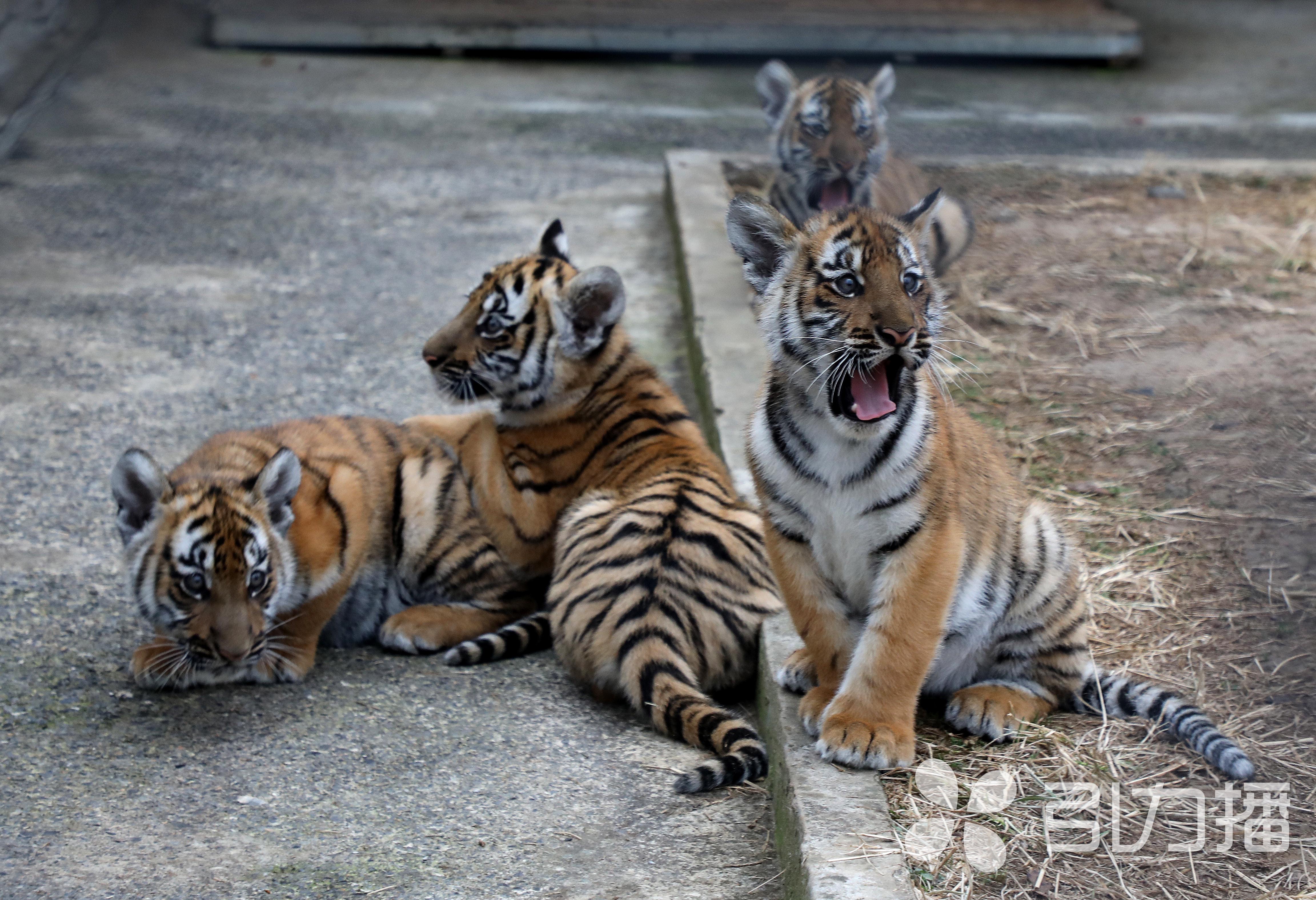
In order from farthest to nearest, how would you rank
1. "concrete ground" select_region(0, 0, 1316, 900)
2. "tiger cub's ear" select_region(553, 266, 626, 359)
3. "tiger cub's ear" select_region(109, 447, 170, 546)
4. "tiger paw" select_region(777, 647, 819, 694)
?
"tiger cub's ear" select_region(553, 266, 626, 359) < "tiger cub's ear" select_region(109, 447, 170, 546) < "tiger paw" select_region(777, 647, 819, 694) < "concrete ground" select_region(0, 0, 1316, 900)

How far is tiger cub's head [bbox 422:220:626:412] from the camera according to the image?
405 cm

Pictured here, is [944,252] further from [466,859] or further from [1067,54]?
[1067,54]

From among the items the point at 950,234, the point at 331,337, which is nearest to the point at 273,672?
the point at 331,337

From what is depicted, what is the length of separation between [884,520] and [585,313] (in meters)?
1.61

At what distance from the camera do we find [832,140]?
6.02 m

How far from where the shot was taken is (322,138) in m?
8.20

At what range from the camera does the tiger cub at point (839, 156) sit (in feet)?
19.7

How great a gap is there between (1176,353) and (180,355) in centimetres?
393

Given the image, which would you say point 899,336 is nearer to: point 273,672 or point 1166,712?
point 1166,712

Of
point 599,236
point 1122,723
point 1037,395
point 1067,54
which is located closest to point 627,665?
point 1122,723

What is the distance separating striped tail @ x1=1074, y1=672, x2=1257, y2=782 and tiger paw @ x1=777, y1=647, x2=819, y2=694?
62 centimetres

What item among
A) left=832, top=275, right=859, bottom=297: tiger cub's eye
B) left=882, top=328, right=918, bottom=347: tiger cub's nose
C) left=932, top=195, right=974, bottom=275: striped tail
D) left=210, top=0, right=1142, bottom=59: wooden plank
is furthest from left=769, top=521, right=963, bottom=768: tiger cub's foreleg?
left=210, top=0, right=1142, bottom=59: wooden plank

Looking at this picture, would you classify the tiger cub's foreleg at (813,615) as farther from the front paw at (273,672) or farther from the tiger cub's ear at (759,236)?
the front paw at (273,672)

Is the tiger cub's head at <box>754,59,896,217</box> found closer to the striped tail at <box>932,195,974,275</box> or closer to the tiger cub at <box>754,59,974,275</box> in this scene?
the tiger cub at <box>754,59,974,275</box>
